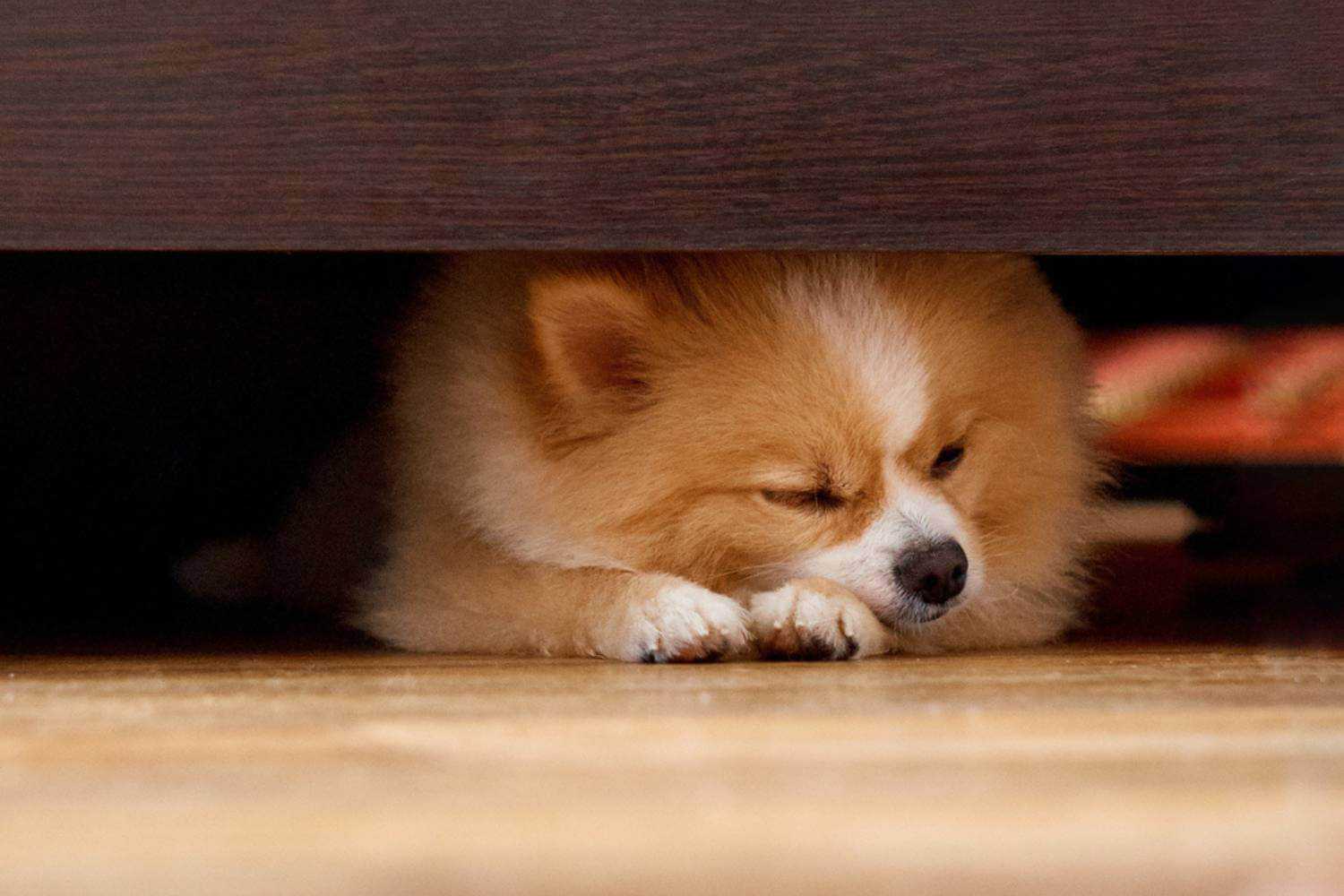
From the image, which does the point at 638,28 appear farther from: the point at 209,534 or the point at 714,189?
the point at 209,534

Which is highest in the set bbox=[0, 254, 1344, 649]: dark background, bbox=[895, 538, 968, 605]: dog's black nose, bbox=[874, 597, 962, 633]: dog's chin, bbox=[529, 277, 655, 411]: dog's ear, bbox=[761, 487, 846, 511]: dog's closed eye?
bbox=[0, 254, 1344, 649]: dark background

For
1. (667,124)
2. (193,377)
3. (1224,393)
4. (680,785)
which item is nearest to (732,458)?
(667,124)

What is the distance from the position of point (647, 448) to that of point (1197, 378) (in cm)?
228

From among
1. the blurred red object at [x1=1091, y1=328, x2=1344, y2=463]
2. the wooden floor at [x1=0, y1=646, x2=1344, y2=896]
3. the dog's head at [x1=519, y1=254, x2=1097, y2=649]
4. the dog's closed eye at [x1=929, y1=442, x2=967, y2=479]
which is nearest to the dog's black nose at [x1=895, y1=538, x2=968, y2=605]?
the dog's head at [x1=519, y1=254, x2=1097, y2=649]

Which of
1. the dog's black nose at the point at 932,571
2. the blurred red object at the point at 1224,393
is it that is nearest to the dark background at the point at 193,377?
the blurred red object at the point at 1224,393

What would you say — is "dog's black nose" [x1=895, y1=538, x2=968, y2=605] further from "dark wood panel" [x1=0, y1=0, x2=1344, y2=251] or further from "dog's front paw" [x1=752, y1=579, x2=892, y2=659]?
"dark wood panel" [x1=0, y1=0, x2=1344, y2=251]

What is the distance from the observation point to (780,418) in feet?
4.56

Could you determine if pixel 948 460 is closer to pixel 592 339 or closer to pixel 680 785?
pixel 592 339

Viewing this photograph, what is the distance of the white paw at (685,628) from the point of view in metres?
1.32

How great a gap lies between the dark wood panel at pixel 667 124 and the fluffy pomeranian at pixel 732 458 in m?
0.21

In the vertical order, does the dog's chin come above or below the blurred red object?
below

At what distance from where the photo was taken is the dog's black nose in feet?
4.60

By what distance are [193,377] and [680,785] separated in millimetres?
1977

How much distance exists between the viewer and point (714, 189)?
1222 millimetres
